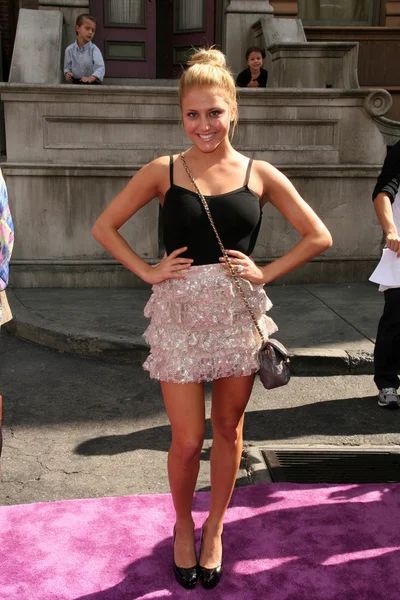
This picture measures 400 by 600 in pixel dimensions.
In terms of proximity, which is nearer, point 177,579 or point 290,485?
point 177,579

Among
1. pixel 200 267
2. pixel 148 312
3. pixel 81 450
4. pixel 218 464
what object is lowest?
pixel 81 450

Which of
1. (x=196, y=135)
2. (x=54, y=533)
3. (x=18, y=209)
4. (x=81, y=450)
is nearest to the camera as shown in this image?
(x=196, y=135)

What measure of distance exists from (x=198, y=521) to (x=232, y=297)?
1.30 metres

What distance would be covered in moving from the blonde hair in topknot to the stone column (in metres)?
9.07

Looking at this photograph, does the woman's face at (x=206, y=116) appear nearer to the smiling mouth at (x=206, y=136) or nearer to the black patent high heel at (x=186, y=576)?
the smiling mouth at (x=206, y=136)

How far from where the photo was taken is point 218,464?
3395 mm

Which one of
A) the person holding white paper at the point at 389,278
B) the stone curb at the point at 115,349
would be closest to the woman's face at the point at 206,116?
the person holding white paper at the point at 389,278

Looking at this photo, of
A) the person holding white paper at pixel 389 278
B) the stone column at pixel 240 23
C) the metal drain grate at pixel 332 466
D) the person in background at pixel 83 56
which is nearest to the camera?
the metal drain grate at pixel 332 466

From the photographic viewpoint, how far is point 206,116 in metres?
3.17

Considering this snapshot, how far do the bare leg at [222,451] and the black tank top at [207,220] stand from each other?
558 mm

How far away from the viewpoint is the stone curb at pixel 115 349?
656cm

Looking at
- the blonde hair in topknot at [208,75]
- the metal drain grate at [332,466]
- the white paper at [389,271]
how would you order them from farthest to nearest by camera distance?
the white paper at [389,271] < the metal drain grate at [332,466] < the blonde hair in topknot at [208,75]

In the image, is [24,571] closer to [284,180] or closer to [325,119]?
[284,180]

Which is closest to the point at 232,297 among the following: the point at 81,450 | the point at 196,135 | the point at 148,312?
the point at 148,312
